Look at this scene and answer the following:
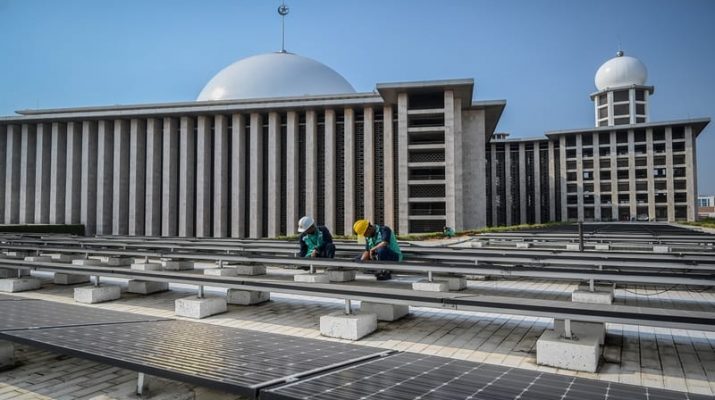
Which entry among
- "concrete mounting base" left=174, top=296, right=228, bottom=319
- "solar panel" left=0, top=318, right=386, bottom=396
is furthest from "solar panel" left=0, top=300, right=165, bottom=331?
"concrete mounting base" left=174, top=296, right=228, bottom=319

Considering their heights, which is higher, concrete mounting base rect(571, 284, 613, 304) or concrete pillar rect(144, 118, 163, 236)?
concrete pillar rect(144, 118, 163, 236)

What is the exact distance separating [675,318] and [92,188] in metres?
45.7

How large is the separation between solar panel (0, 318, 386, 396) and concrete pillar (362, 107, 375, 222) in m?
30.5

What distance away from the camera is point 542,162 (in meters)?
61.3

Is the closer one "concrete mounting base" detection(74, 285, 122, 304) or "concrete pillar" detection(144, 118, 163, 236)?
"concrete mounting base" detection(74, 285, 122, 304)

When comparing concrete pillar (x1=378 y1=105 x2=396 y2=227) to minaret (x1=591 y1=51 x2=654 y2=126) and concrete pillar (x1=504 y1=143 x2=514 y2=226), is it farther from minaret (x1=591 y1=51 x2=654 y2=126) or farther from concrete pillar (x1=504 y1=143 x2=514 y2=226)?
minaret (x1=591 y1=51 x2=654 y2=126)

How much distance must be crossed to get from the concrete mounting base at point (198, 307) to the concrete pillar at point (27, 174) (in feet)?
144

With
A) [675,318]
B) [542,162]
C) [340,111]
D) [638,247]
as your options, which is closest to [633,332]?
[675,318]

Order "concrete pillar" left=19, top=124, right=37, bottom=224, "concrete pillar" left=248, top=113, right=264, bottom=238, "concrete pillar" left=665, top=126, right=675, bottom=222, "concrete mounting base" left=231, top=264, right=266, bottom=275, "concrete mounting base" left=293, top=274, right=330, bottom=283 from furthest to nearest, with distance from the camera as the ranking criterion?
"concrete pillar" left=665, top=126, right=675, bottom=222, "concrete pillar" left=19, top=124, right=37, bottom=224, "concrete pillar" left=248, top=113, right=264, bottom=238, "concrete mounting base" left=231, top=264, right=266, bottom=275, "concrete mounting base" left=293, top=274, right=330, bottom=283

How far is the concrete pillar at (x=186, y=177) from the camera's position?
38344 mm

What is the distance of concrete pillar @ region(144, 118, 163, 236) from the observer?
127 ft

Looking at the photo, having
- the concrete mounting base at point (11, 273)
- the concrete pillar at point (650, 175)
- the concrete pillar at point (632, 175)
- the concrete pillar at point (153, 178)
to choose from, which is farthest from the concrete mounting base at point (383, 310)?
the concrete pillar at point (650, 175)

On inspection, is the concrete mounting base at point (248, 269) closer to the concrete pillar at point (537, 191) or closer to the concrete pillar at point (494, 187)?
the concrete pillar at point (494, 187)

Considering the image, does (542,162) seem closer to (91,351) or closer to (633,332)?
(633,332)
